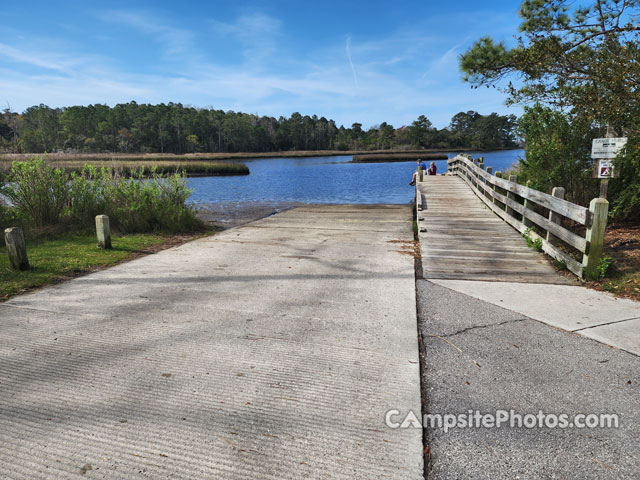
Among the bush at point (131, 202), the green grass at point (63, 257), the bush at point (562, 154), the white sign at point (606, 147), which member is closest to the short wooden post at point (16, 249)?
the green grass at point (63, 257)

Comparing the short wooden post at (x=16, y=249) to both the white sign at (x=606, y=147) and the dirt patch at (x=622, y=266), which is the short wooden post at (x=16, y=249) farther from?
the white sign at (x=606, y=147)

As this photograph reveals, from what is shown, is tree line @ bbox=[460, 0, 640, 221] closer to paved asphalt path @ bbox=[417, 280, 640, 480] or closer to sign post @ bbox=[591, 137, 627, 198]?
sign post @ bbox=[591, 137, 627, 198]

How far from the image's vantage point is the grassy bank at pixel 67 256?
5.14 m

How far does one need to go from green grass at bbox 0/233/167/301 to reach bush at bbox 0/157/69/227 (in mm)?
759

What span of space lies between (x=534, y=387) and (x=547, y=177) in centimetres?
892

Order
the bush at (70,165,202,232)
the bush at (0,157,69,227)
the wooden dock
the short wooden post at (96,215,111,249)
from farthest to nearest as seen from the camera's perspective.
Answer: the bush at (70,165,202,232) < the bush at (0,157,69,227) < the short wooden post at (96,215,111,249) < the wooden dock

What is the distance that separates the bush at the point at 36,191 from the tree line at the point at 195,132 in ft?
259

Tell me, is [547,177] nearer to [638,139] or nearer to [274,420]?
A: [638,139]

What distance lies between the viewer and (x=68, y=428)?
226 centimetres

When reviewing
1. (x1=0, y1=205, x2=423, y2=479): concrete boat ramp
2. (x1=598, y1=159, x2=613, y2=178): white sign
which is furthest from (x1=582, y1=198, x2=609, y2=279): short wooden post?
(x1=598, y1=159, x2=613, y2=178): white sign

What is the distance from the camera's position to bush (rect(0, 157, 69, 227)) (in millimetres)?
8336

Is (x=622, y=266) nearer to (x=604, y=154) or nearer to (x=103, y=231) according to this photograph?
(x=604, y=154)

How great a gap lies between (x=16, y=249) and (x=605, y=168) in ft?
31.7

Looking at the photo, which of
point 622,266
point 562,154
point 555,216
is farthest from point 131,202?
point 562,154
